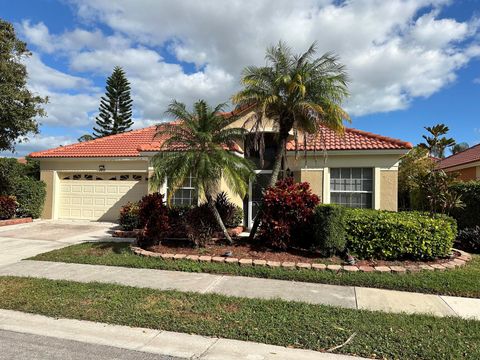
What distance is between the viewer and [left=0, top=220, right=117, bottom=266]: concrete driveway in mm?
9961

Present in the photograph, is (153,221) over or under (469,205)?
under

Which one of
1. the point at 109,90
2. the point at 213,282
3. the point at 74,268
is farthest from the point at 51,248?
the point at 109,90

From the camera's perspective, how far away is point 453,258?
8.63 m

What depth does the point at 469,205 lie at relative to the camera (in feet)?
38.6

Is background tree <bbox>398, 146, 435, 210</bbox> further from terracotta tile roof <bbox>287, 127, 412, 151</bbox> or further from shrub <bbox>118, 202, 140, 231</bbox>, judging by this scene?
shrub <bbox>118, 202, 140, 231</bbox>

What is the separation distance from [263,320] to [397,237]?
15.1 ft

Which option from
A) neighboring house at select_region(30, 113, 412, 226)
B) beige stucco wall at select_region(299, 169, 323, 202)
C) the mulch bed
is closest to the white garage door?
neighboring house at select_region(30, 113, 412, 226)

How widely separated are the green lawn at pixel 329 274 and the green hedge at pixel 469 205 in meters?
2.92

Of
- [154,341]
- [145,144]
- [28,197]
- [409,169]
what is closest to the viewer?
[154,341]

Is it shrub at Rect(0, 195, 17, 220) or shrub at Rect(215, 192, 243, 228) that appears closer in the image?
shrub at Rect(215, 192, 243, 228)

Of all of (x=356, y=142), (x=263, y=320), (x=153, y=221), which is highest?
(x=356, y=142)

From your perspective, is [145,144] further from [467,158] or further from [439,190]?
[467,158]

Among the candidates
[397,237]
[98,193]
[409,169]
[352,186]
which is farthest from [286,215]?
[409,169]

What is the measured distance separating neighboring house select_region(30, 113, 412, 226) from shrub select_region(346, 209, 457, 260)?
3.03 meters
